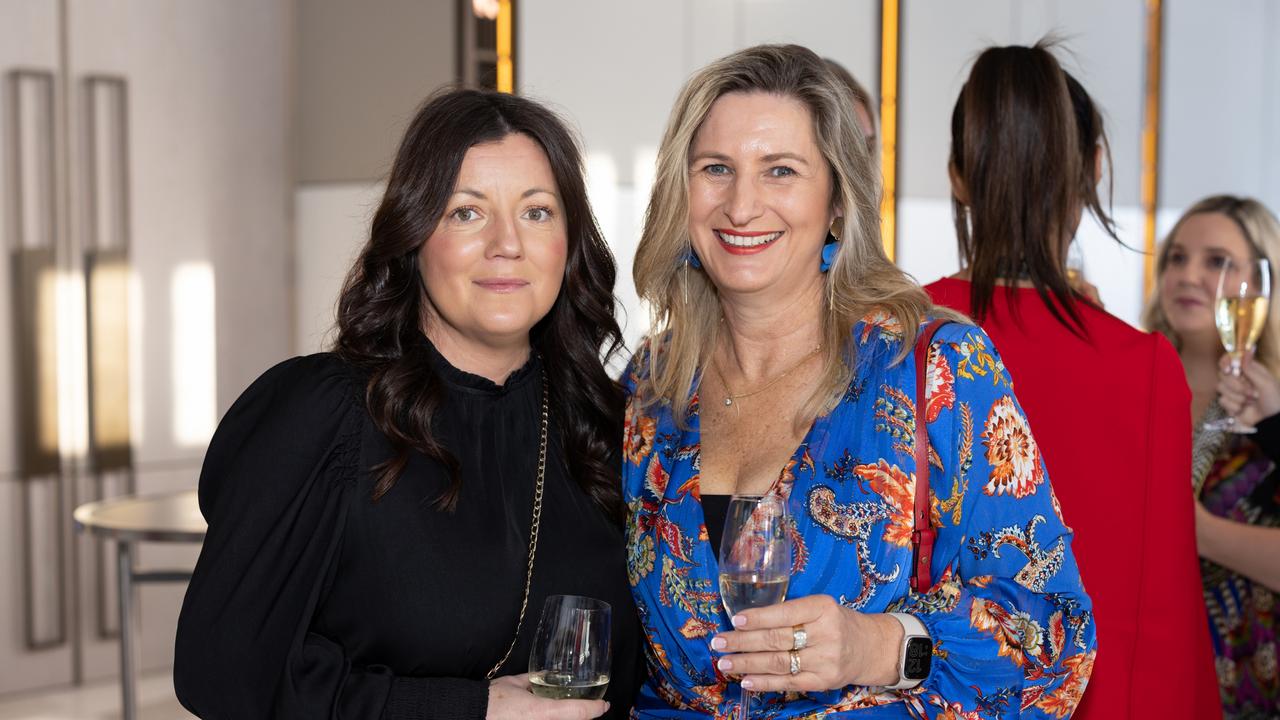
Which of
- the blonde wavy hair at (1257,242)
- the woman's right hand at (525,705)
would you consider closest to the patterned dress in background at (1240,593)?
the blonde wavy hair at (1257,242)

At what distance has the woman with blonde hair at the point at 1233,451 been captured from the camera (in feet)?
9.14

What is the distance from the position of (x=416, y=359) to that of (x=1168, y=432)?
4.62 ft

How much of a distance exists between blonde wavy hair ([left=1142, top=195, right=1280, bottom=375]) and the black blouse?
6.86ft

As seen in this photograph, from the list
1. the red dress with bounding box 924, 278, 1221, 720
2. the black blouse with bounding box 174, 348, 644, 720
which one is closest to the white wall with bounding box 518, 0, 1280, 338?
the red dress with bounding box 924, 278, 1221, 720

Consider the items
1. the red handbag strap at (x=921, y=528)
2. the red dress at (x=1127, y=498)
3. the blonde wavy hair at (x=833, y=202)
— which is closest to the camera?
the red handbag strap at (x=921, y=528)

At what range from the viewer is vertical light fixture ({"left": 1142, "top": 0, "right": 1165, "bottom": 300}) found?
6.86 metres

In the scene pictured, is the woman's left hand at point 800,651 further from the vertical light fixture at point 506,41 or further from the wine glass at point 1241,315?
the vertical light fixture at point 506,41

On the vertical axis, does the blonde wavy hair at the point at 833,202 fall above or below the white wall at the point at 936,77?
below

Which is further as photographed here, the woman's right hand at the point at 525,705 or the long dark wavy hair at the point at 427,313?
the long dark wavy hair at the point at 427,313

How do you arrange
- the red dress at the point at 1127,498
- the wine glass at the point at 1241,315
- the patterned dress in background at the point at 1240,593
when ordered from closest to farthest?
the red dress at the point at 1127,498 → the wine glass at the point at 1241,315 → the patterned dress in background at the point at 1240,593

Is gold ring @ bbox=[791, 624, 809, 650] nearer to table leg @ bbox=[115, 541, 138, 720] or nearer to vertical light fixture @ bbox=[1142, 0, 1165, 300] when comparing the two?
table leg @ bbox=[115, 541, 138, 720]

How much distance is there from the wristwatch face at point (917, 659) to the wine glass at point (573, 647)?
45 cm

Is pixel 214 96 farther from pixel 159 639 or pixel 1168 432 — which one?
pixel 1168 432

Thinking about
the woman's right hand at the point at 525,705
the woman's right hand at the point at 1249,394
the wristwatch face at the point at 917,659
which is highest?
the woman's right hand at the point at 1249,394
